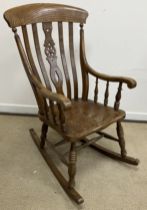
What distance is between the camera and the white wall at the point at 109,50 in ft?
6.16

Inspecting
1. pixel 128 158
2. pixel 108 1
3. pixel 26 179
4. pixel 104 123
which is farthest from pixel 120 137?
pixel 108 1

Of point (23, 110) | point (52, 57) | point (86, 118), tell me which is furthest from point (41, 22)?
point (23, 110)

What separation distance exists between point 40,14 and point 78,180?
3.62 feet

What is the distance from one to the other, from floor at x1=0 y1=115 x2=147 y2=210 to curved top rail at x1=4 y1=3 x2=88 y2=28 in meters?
0.95

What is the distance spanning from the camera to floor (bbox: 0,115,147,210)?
4.61 ft

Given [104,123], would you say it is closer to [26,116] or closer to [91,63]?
[91,63]

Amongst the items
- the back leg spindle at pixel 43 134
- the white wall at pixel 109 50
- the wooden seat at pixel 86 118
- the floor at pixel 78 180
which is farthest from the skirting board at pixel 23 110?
the wooden seat at pixel 86 118

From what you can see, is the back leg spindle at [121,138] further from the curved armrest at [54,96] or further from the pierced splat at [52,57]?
the curved armrest at [54,96]

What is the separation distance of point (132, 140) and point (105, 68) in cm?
67

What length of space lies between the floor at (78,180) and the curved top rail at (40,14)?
95 cm

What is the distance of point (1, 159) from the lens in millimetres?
1748

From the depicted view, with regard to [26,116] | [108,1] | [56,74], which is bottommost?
[26,116]

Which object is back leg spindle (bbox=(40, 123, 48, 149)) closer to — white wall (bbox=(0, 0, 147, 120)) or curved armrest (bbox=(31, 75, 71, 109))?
curved armrest (bbox=(31, 75, 71, 109))

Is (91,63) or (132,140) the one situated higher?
(91,63)
